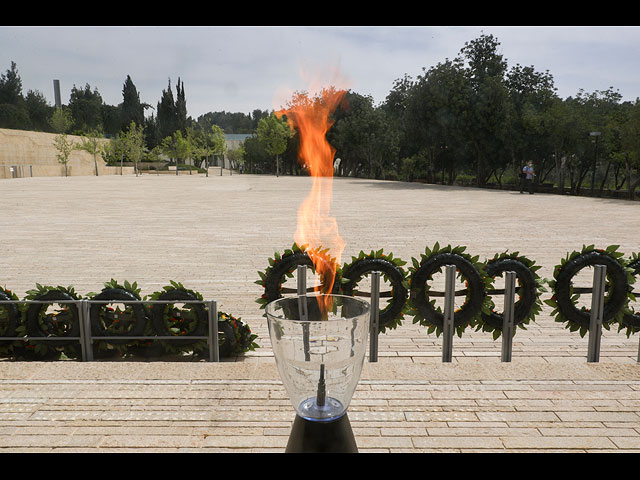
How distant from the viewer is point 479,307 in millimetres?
4707

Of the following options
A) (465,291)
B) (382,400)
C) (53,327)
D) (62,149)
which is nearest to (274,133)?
(62,149)

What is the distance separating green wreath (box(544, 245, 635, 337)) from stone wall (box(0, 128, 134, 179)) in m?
55.6

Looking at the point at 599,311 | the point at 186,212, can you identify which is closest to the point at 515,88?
the point at 186,212

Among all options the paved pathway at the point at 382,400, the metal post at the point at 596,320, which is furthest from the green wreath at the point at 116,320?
the metal post at the point at 596,320

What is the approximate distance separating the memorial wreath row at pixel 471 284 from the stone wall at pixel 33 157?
178 feet

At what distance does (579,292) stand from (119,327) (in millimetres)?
4667

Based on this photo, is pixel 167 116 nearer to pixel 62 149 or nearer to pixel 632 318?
pixel 62 149

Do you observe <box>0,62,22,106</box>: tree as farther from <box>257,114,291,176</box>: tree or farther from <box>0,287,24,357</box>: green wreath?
<box>0,287,24,357</box>: green wreath

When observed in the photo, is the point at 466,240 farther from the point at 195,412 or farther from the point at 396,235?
the point at 195,412

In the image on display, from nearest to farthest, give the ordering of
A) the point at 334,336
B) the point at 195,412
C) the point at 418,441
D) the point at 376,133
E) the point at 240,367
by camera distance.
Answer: the point at 334,336, the point at 418,441, the point at 195,412, the point at 240,367, the point at 376,133

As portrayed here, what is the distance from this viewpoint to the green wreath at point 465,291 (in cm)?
470
